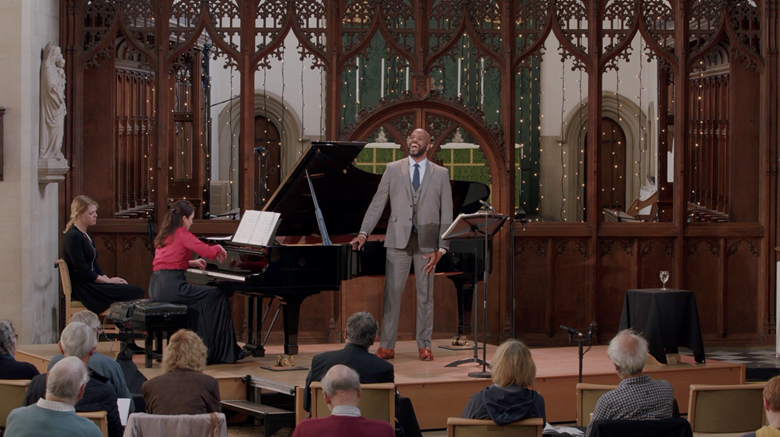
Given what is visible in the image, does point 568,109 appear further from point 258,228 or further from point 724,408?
point 724,408

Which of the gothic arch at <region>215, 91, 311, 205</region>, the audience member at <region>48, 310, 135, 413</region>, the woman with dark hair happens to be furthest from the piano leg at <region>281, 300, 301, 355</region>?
the gothic arch at <region>215, 91, 311, 205</region>

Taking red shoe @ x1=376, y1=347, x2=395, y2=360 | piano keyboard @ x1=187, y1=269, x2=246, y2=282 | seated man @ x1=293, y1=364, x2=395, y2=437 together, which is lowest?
red shoe @ x1=376, y1=347, x2=395, y2=360

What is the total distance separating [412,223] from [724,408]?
119 inches

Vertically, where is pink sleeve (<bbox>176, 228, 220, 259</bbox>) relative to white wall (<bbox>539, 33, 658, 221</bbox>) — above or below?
below

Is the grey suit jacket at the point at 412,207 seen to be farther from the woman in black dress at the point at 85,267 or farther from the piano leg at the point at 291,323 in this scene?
the woman in black dress at the point at 85,267

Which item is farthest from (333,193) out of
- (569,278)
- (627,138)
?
(627,138)

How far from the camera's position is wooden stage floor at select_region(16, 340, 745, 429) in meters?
6.90

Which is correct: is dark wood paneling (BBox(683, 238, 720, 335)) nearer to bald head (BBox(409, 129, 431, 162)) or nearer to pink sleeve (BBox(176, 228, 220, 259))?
bald head (BBox(409, 129, 431, 162))

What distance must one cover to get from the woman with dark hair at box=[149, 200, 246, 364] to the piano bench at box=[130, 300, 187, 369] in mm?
178

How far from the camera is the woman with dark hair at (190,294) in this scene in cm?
755

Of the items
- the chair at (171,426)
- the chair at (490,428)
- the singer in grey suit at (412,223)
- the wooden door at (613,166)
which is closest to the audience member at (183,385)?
the chair at (171,426)

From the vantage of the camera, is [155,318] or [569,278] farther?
[569,278]

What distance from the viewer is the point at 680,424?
176 inches

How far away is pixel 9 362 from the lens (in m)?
5.58
